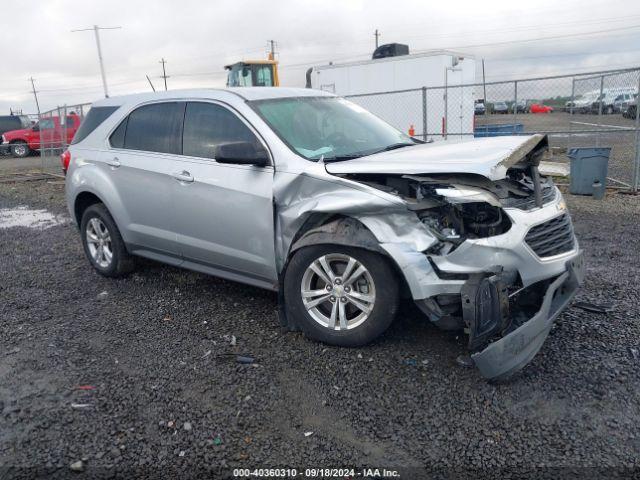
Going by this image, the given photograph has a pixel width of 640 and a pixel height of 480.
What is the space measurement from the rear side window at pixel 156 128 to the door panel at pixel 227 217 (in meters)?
0.34

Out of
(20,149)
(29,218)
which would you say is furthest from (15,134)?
(29,218)

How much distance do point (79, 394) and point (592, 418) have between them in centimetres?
297

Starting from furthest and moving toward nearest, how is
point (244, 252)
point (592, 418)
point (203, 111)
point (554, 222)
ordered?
point (203, 111) → point (244, 252) → point (554, 222) → point (592, 418)

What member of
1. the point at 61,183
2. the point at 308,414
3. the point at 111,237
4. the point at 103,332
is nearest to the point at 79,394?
the point at 103,332

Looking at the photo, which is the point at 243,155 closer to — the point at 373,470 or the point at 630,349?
the point at 373,470

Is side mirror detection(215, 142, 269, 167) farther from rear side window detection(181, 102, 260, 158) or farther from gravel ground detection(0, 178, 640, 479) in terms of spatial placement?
gravel ground detection(0, 178, 640, 479)

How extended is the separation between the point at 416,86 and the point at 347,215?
13646 millimetres

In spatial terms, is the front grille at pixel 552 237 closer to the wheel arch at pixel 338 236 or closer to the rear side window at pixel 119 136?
the wheel arch at pixel 338 236

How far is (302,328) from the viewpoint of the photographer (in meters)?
3.91

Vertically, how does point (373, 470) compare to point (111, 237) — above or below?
below

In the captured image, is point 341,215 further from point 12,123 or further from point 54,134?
point 12,123

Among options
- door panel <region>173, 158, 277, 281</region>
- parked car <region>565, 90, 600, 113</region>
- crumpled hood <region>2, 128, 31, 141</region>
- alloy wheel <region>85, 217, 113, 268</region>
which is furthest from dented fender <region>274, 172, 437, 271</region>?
crumpled hood <region>2, 128, 31, 141</region>

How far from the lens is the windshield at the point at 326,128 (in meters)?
4.16

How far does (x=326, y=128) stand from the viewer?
A: 450cm
